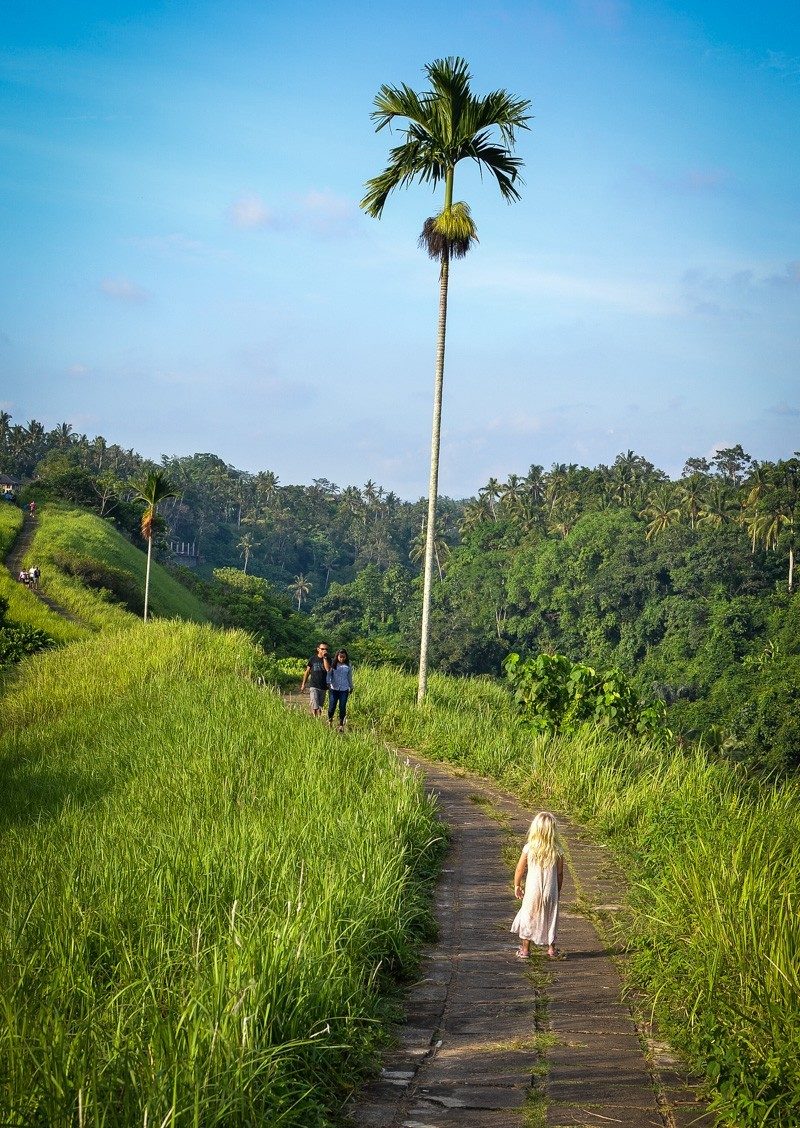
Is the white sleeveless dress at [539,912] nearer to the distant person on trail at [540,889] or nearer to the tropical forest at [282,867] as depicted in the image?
the distant person on trail at [540,889]

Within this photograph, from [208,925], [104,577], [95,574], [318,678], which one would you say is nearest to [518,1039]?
[208,925]

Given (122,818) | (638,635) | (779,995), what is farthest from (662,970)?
(638,635)

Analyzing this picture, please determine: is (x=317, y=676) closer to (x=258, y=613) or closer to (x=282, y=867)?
(x=282, y=867)

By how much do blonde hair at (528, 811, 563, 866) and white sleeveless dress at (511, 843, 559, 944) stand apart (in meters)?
0.13

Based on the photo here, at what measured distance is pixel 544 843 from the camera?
6.47 meters

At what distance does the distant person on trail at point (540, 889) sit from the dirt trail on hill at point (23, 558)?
30.1m

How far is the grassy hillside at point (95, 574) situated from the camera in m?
38.0

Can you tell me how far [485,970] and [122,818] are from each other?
346 centimetres

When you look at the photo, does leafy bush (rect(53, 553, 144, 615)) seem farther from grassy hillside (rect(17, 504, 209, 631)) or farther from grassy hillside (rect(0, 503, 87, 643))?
grassy hillside (rect(0, 503, 87, 643))

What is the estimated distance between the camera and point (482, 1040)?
189 inches

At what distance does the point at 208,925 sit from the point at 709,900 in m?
2.63

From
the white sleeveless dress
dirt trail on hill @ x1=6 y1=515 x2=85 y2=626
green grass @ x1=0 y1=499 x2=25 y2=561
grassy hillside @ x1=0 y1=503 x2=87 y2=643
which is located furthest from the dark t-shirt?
green grass @ x1=0 y1=499 x2=25 y2=561

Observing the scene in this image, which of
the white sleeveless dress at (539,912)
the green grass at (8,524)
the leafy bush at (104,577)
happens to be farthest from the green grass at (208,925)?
the green grass at (8,524)

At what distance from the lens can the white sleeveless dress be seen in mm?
6125
